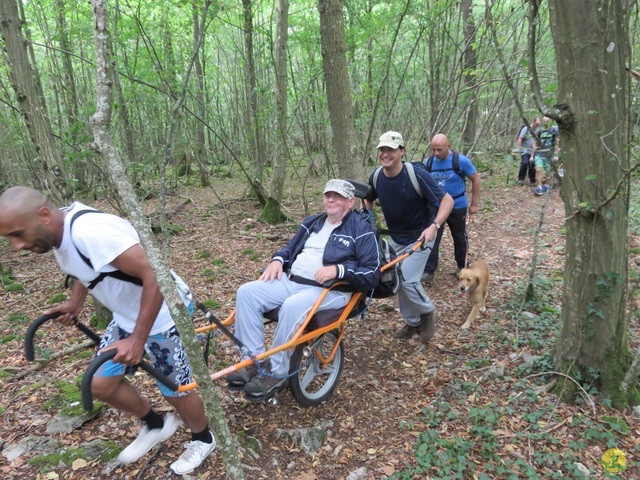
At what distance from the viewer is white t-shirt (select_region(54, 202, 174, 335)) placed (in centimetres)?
214

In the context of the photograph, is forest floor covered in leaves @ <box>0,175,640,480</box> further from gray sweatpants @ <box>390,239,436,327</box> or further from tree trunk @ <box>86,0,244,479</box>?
tree trunk @ <box>86,0,244,479</box>

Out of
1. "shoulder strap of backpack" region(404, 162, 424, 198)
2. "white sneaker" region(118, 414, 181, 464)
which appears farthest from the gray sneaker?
"white sneaker" region(118, 414, 181, 464)

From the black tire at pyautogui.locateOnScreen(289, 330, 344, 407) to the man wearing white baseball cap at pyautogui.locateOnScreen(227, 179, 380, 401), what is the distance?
0.34ft

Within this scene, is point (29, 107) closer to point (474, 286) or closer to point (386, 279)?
point (386, 279)

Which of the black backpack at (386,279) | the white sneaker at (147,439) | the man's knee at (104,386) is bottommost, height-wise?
the white sneaker at (147,439)

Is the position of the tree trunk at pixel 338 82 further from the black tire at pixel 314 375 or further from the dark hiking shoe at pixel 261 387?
the dark hiking shoe at pixel 261 387

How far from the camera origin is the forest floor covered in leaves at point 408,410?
2.77 metres

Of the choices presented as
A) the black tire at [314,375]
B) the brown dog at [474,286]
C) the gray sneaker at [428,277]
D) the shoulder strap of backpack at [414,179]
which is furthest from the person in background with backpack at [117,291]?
the gray sneaker at [428,277]

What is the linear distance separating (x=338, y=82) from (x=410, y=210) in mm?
2695

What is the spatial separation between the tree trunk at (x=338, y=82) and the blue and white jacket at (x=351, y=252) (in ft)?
8.75

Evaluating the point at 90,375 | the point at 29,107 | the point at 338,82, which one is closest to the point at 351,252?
the point at 90,375

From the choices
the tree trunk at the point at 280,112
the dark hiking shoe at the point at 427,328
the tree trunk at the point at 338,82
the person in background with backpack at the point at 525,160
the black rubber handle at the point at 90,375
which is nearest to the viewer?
the black rubber handle at the point at 90,375

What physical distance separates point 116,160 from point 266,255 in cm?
560

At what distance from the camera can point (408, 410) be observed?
3.46 metres
